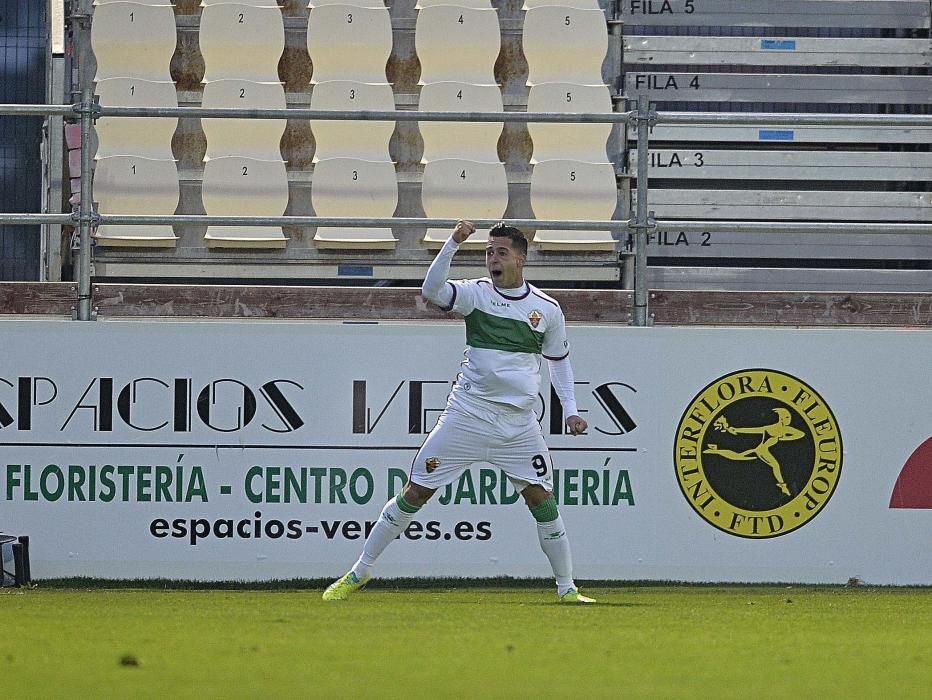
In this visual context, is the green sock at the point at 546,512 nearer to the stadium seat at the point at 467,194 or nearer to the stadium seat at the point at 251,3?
the stadium seat at the point at 467,194

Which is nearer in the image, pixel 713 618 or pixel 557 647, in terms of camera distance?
pixel 557 647

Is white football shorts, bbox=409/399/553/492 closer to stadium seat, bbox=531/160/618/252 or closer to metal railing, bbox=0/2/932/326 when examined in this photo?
metal railing, bbox=0/2/932/326

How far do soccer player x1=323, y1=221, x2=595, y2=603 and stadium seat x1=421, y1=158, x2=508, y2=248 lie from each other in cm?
311

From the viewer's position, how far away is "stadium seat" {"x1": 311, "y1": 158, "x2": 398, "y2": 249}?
10.8m

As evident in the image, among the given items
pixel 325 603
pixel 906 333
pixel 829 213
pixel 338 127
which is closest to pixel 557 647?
pixel 325 603

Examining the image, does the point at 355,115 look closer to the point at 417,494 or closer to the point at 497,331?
the point at 497,331

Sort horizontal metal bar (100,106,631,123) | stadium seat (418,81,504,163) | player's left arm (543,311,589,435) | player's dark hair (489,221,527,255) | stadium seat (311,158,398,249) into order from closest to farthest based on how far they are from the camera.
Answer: player's dark hair (489,221,527,255), player's left arm (543,311,589,435), horizontal metal bar (100,106,631,123), stadium seat (311,158,398,249), stadium seat (418,81,504,163)

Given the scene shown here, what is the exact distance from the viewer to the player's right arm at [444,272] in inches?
285

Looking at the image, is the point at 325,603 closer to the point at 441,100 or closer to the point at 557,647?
the point at 557,647

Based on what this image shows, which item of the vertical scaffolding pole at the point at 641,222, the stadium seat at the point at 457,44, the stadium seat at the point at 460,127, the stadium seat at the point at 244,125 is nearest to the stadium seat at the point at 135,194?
the stadium seat at the point at 244,125

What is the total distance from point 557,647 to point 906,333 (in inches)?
177

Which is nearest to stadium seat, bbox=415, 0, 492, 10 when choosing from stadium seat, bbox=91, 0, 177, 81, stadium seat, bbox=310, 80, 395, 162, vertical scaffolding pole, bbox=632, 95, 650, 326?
stadium seat, bbox=310, 80, 395, 162

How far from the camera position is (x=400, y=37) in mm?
12148

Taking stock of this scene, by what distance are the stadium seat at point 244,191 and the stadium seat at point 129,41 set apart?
1.14m
